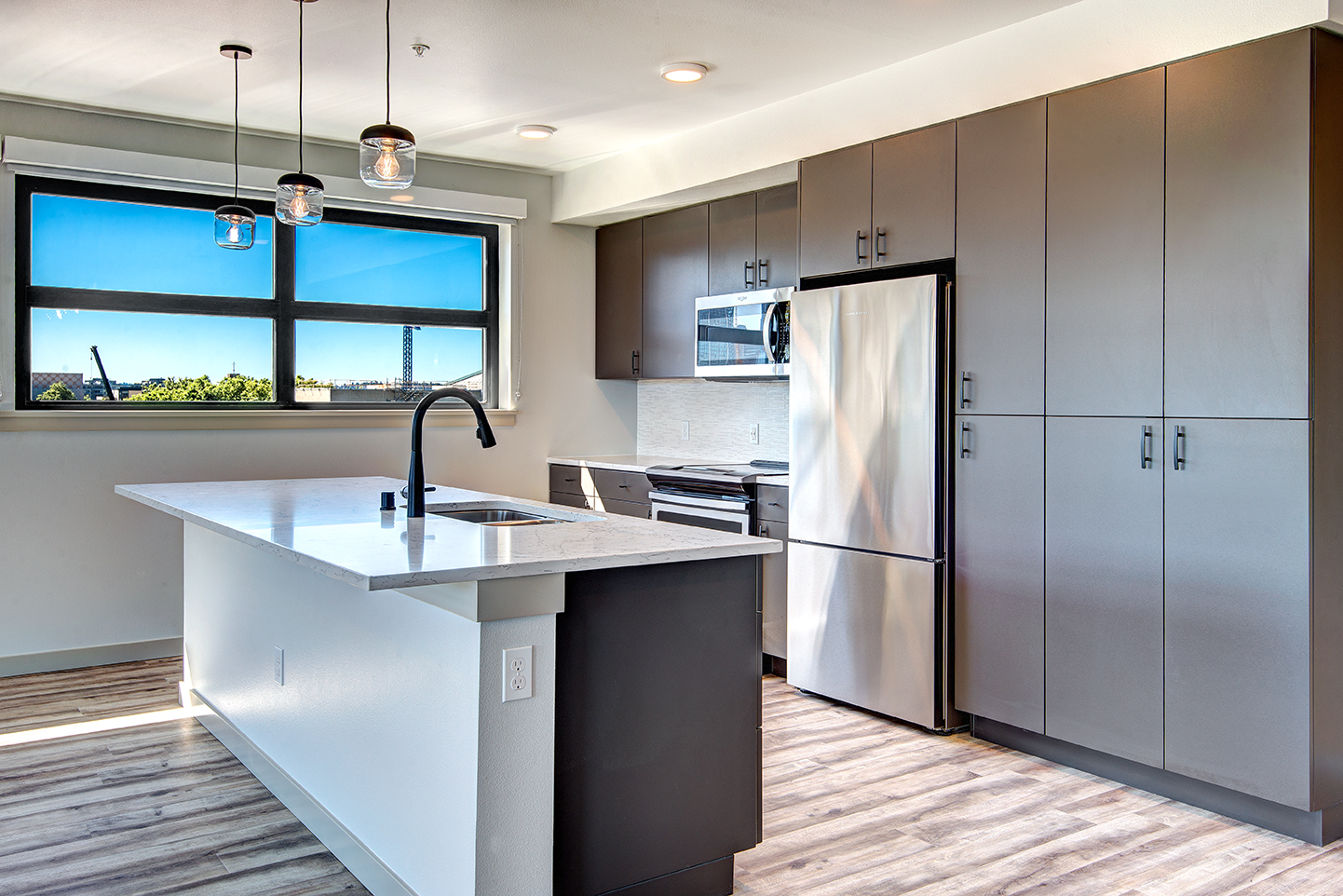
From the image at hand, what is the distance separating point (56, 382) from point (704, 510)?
303cm

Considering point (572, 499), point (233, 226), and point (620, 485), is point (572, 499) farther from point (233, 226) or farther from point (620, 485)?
point (233, 226)

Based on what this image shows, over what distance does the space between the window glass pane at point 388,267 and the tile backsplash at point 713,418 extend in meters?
1.22

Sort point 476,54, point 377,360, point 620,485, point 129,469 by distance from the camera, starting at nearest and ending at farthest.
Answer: point 476,54
point 129,469
point 620,485
point 377,360

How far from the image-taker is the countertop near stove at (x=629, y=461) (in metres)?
5.21

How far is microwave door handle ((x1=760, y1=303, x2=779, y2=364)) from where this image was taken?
4.51 meters

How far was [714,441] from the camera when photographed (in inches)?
220

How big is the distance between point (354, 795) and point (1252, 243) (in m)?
2.83

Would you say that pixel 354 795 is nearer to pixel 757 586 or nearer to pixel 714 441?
pixel 757 586

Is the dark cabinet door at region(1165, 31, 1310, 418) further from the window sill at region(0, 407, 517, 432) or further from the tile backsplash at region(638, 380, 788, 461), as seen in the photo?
the window sill at region(0, 407, 517, 432)

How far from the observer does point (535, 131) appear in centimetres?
484

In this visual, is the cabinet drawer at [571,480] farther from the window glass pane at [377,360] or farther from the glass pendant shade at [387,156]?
the glass pendant shade at [387,156]

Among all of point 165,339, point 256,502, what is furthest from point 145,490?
point 165,339

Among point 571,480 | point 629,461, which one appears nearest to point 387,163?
point 629,461

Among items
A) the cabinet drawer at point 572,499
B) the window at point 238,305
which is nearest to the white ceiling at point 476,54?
the window at point 238,305
